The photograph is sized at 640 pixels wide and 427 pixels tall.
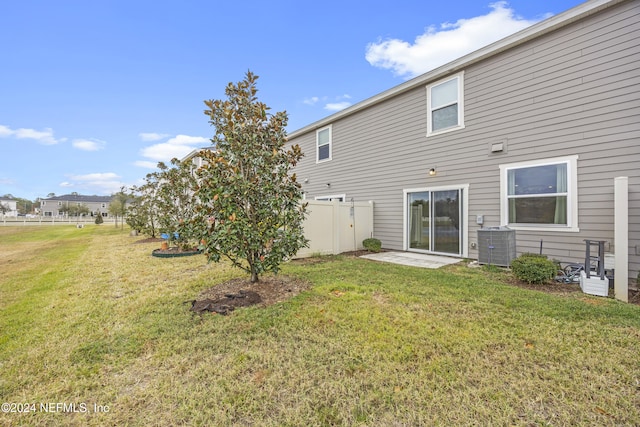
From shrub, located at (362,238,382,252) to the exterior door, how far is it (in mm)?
932

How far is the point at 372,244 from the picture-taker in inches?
342

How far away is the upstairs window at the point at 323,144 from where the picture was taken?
1123 centimetres

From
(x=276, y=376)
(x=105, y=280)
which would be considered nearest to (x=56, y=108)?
(x=105, y=280)

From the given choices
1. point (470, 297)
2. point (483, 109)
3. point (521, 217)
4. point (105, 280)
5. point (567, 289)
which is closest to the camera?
point (470, 297)

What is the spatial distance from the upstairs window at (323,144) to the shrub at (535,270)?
788 cm

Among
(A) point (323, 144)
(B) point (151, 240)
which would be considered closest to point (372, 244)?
(A) point (323, 144)

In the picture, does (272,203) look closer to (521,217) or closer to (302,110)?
(521,217)

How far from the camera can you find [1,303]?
414cm

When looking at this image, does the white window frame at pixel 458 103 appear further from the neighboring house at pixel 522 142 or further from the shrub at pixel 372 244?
the shrub at pixel 372 244

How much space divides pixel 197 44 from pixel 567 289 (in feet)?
44.4

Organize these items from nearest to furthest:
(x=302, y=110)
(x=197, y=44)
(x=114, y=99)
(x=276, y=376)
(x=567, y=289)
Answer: (x=276, y=376) < (x=567, y=289) < (x=197, y=44) < (x=114, y=99) < (x=302, y=110)

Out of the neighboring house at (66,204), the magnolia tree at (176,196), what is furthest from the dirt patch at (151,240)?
the neighboring house at (66,204)

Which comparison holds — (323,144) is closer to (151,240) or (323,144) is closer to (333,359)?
(151,240)

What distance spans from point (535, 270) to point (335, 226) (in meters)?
5.05
